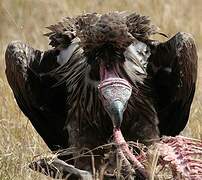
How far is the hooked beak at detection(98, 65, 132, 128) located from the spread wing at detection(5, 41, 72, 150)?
1136mm

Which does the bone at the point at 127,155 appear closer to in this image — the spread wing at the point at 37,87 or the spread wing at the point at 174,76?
the spread wing at the point at 174,76

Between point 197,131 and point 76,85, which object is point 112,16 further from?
point 197,131

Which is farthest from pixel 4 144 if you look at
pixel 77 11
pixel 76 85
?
pixel 77 11

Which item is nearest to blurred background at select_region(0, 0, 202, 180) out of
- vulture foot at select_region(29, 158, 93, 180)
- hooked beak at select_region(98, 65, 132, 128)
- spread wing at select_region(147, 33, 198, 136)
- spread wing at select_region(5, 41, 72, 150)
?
spread wing at select_region(5, 41, 72, 150)

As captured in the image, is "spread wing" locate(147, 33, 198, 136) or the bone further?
"spread wing" locate(147, 33, 198, 136)

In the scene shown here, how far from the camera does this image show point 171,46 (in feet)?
24.7

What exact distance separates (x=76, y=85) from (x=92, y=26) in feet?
2.18

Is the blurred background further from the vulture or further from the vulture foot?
the vulture foot

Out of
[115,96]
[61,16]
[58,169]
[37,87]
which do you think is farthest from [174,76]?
Answer: [61,16]

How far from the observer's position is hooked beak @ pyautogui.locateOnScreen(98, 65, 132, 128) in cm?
646

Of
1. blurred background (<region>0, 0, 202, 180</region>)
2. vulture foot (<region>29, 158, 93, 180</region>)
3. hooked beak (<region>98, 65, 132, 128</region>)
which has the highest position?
blurred background (<region>0, 0, 202, 180</region>)

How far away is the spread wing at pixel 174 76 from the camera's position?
24.5ft

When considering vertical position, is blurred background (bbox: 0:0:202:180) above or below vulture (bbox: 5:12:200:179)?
above

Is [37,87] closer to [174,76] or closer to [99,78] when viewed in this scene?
[99,78]
